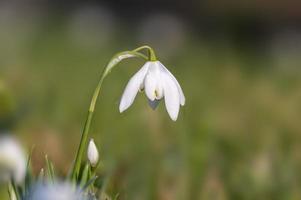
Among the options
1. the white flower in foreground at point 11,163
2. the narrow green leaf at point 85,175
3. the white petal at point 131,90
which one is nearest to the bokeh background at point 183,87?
the white flower in foreground at point 11,163

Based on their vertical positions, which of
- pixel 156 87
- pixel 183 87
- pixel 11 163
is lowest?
pixel 183 87

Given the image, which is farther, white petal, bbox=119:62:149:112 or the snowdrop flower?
white petal, bbox=119:62:149:112

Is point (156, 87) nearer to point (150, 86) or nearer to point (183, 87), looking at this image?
point (150, 86)

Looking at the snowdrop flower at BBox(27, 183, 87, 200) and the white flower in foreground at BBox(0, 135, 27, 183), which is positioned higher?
the snowdrop flower at BBox(27, 183, 87, 200)

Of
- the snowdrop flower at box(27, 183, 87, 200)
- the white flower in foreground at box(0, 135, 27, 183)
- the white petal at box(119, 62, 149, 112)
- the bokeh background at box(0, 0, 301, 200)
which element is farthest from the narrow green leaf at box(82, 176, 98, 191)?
the white flower in foreground at box(0, 135, 27, 183)

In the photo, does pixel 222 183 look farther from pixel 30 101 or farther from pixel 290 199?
pixel 30 101

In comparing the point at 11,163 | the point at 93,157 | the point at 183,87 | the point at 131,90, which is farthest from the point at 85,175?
the point at 183,87

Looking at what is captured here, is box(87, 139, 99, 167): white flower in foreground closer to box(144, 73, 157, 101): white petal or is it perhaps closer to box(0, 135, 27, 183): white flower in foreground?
box(144, 73, 157, 101): white petal

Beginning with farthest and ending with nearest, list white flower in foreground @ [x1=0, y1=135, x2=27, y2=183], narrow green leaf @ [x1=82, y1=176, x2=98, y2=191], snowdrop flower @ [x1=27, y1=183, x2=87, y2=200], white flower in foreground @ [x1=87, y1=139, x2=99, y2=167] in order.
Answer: white flower in foreground @ [x1=0, y1=135, x2=27, y2=183] → white flower in foreground @ [x1=87, y1=139, x2=99, y2=167] → narrow green leaf @ [x1=82, y1=176, x2=98, y2=191] → snowdrop flower @ [x1=27, y1=183, x2=87, y2=200]
